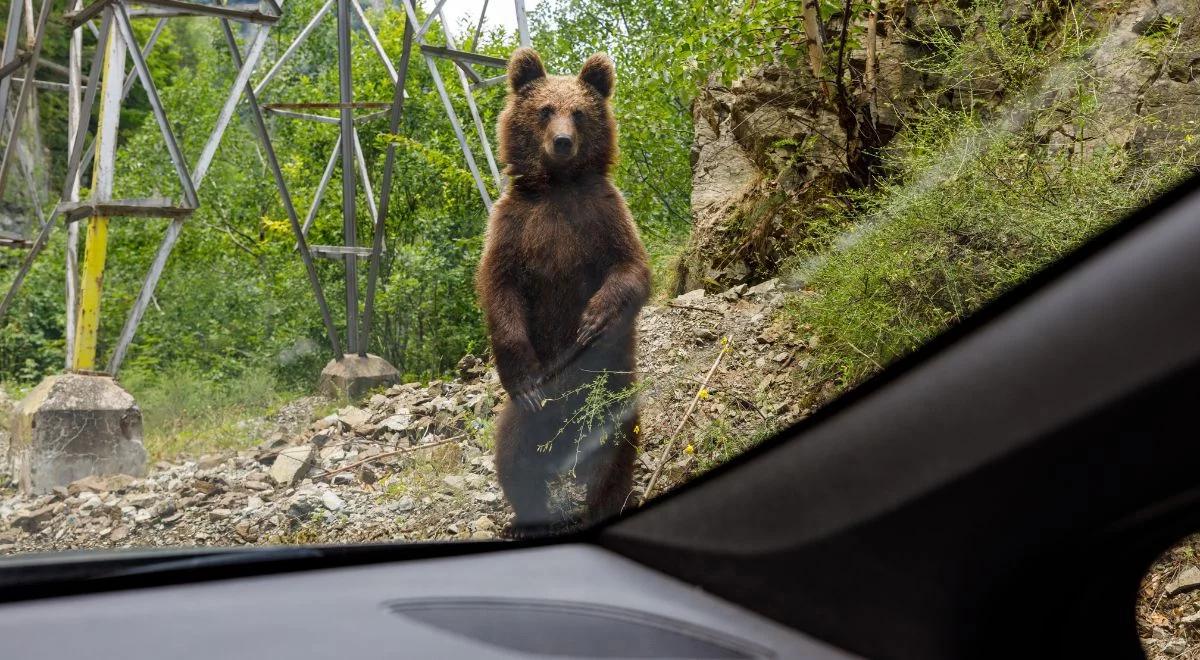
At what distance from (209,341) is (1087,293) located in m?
2.00

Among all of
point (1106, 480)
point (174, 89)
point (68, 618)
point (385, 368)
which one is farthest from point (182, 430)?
point (1106, 480)

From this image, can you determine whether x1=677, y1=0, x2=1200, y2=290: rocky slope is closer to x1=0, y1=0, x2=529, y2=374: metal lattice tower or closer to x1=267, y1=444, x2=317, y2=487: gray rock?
x1=0, y1=0, x2=529, y2=374: metal lattice tower

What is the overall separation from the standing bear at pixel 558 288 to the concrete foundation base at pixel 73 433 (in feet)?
2.77

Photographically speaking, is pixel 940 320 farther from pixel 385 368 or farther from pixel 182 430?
pixel 182 430

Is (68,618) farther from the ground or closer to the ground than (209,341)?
closer to the ground

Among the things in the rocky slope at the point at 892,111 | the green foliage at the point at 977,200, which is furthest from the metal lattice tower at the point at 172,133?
the green foliage at the point at 977,200

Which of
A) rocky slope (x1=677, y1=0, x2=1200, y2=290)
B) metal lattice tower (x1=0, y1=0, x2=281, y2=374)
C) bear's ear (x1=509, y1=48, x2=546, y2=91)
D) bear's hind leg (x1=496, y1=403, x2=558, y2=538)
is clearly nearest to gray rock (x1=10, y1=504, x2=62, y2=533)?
metal lattice tower (x1=0, y1=0, x2=281, y2=374)

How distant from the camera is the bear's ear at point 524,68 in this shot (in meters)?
2.12

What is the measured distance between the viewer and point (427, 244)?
241 cm

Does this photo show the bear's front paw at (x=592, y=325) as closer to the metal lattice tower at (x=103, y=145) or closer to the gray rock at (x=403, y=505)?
the gray rock at (x=403, y=505)

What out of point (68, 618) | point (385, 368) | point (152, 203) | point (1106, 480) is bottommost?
point (68, 618)

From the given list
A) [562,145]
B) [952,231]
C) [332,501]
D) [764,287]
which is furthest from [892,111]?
[332,501]

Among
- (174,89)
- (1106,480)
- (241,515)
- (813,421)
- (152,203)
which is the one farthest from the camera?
(174,89)

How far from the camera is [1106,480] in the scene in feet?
2.92
